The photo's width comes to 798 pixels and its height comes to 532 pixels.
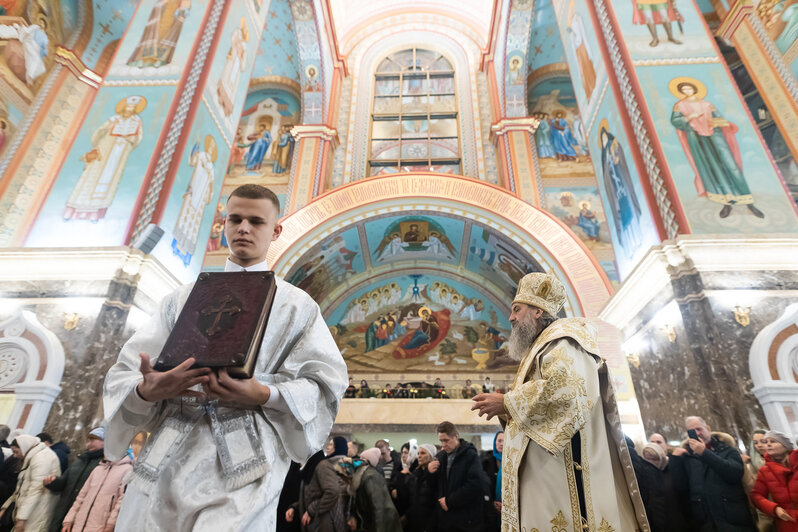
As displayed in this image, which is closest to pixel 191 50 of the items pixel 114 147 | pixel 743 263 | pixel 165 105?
pixel 165 105

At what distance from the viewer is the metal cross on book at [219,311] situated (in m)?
1.02

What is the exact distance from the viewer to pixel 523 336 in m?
2.19

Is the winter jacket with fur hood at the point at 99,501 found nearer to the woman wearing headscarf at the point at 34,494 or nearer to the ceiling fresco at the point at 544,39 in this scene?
the woman wearing headscarf at the point at 34,494

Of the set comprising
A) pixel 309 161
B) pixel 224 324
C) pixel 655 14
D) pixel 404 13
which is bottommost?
pixel 224 324

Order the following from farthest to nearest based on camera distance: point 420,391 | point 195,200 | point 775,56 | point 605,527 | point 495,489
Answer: point 420,391 < point 775,56 < point 195,200 < point 495,489 < point 605,527

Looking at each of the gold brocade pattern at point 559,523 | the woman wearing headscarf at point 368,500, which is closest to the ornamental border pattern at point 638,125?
the gold brocade pattern at point 559,523

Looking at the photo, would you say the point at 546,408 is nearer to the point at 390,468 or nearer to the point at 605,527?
the point at 605,527

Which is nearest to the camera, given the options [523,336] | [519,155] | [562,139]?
[523,336]

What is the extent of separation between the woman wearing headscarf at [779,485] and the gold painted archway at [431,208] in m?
5.03

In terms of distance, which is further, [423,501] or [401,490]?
[401,490]

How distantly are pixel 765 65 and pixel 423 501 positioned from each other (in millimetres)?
8438

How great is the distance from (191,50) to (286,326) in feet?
17.7

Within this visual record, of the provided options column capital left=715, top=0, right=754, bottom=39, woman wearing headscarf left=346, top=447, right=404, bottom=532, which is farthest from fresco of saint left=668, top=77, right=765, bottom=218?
column capital left=715, top=0, right=754, bottom=39

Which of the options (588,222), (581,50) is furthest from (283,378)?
(588,222)
